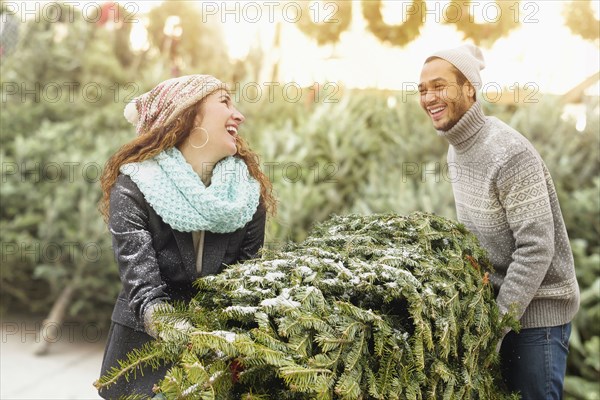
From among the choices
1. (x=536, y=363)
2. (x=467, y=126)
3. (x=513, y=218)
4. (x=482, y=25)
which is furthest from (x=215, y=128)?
(x=482, y=25)

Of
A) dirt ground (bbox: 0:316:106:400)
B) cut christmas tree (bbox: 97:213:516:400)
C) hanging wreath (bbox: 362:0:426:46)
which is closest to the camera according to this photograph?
cut christmas tree (bbox: 97:213:516:400)

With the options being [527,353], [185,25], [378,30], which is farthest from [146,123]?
[185,25]

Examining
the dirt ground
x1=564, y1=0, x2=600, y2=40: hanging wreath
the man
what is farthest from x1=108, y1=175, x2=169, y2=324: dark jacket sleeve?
x1=564, y1=0, x2=600, y2=40: hanging wreath

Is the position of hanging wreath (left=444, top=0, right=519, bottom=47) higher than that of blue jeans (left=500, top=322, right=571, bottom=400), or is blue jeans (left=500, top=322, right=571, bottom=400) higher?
hanging wreath (left=444, top=0, right=519, bottom=47)

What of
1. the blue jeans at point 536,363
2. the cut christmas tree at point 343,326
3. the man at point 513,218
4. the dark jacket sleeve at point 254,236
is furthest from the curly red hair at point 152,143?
the blue jeans at point 536,363

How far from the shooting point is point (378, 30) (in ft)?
15.6

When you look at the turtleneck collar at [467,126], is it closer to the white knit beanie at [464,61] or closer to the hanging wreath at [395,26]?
the white knit beanie at [464,61]

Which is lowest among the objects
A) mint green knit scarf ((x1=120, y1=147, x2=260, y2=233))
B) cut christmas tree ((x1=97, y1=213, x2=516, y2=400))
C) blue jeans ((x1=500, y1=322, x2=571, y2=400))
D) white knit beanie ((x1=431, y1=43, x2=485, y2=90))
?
blue jeans ((x1=500, y1=322, x2=571, y2=400))

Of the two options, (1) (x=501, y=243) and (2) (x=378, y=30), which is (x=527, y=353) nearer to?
(1) (x=501, y=243)

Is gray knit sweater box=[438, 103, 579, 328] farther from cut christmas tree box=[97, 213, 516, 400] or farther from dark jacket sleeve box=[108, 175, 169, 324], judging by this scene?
dark jacket sleeve box=[108, 175, 169, 324]

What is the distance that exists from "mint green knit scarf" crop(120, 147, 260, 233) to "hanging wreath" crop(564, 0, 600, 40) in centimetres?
355

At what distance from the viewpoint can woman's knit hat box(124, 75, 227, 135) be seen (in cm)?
201

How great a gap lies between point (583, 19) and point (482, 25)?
2.27ft

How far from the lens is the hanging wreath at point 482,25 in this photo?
462cm
